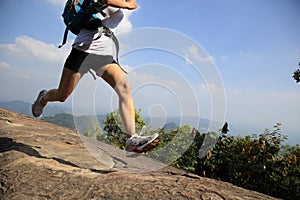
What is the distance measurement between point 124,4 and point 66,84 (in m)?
1.06

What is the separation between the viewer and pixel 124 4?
2123 mm

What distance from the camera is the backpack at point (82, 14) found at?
7.23 feet

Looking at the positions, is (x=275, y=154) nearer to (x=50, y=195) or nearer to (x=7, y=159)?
(x=50, y=195)

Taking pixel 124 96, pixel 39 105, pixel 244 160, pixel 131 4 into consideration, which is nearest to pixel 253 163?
pixel 244 160

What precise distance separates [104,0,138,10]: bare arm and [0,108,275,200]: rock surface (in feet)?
5.11

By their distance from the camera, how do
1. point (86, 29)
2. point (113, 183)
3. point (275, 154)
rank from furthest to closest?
point (275, 154), point (86, 29), point (113, 183)

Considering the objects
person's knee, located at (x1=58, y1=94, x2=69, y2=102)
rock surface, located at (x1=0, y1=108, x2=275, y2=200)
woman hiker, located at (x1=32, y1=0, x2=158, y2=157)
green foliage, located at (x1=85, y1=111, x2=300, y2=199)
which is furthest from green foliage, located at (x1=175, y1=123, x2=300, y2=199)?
person's knee, located at (x1=58, y1=94, x2=69, y2=102)

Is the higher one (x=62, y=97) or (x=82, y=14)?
(x=82, y=14)

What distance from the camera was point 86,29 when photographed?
7.61ft

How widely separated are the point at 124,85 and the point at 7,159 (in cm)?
142

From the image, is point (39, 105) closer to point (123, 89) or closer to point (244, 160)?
point (123, 89)

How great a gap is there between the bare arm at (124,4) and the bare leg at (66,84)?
31.6 inches

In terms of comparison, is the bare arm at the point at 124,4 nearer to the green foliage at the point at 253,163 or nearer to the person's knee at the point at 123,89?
the person's knee at the point at 123,89

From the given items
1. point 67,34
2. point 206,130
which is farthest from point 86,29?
point 206,130
